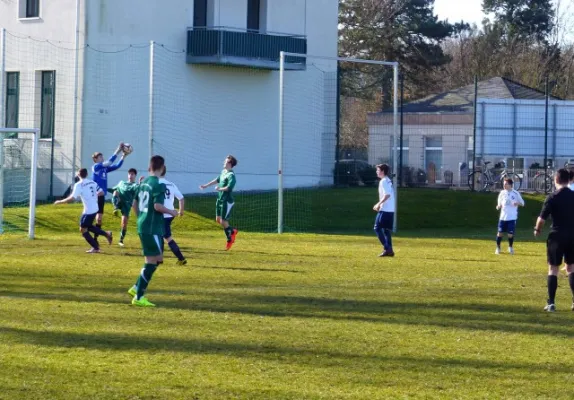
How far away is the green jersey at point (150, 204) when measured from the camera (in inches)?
523

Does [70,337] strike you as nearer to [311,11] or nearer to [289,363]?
[289,363]

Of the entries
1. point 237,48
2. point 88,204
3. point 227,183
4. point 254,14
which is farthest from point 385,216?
point 254,14

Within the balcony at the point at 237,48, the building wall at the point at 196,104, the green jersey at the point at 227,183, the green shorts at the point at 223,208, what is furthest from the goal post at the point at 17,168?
the green jersey at the point at 227,183

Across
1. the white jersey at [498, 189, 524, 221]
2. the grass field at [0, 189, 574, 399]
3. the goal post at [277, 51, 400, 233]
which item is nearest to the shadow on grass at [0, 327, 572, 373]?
the grass field at [0, 189, 574, 399]

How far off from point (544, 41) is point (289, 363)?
64.7 m

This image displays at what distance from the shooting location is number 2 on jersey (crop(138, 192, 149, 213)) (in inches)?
526

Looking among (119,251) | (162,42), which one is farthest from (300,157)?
(119,251)

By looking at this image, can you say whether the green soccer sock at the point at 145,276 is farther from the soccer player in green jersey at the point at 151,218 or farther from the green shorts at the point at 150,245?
the green shorts at the point at 150,245

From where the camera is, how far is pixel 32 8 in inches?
1507

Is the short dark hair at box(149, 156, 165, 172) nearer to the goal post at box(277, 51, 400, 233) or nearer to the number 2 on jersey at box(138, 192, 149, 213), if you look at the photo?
the number 2 on jersey at box(138, 192, 149, 213)

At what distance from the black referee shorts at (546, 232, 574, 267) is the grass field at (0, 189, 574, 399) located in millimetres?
692

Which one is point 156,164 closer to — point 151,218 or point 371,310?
point 151,218

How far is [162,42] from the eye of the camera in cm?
3847

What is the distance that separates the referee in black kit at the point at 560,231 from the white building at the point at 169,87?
787 inches
